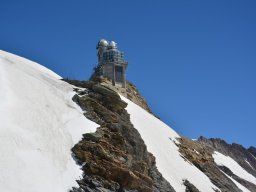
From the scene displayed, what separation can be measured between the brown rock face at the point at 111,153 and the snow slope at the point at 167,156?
430 centimetres

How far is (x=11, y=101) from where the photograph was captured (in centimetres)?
3941

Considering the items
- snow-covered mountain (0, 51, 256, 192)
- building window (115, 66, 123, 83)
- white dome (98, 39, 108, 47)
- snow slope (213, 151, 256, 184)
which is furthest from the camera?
white dome (98, 39, 108, 47)

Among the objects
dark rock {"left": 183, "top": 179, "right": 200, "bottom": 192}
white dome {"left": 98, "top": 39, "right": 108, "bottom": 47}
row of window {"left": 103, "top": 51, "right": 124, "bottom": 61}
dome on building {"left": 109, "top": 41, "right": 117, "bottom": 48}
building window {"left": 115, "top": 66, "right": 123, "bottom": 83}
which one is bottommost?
dark rock {"left": 183, "top": 179, "right": 200, "bottom": 192}

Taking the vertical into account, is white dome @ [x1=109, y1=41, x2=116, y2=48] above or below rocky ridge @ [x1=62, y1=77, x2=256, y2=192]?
above

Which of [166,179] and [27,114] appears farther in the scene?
[166,179]

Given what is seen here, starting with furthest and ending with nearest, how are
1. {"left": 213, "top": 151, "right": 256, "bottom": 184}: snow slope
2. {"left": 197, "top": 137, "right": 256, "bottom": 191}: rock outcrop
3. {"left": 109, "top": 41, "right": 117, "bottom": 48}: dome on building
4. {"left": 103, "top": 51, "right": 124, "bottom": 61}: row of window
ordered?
{"left": 197, "top": 137, "right": 256, "bottom": 191}: rock outcrop
{"left": 109, "top": 41, "right": 117, "bottom": 48}: dome on building
{"left": 103, "top": 51, "right": 124, "bottom": 61}: row of window
{"left": 213, "top": 151, "right": 256, "bottom": 184}: snow slope

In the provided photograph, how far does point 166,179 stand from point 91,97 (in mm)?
10892

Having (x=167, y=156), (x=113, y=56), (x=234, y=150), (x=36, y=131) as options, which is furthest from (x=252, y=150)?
(x=36, y=131)

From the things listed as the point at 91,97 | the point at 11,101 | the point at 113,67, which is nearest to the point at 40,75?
the point at 91,97

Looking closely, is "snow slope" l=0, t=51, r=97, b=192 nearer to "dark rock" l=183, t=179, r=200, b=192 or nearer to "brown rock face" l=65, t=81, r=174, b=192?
"brown rock face" l=65, t=81, r=174, b=192

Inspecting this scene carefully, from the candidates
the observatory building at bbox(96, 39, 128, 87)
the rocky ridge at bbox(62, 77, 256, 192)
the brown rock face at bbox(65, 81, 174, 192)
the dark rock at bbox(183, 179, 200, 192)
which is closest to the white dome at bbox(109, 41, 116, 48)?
the observatory building at bbox(96, 39, 128, 87)

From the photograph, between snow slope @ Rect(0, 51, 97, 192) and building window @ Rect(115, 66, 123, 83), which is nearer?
snow slope @ Rect(0, 51, 97, 192)

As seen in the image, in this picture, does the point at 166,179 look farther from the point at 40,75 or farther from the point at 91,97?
the point at 40,75

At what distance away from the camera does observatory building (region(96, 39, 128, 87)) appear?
94.4 m
